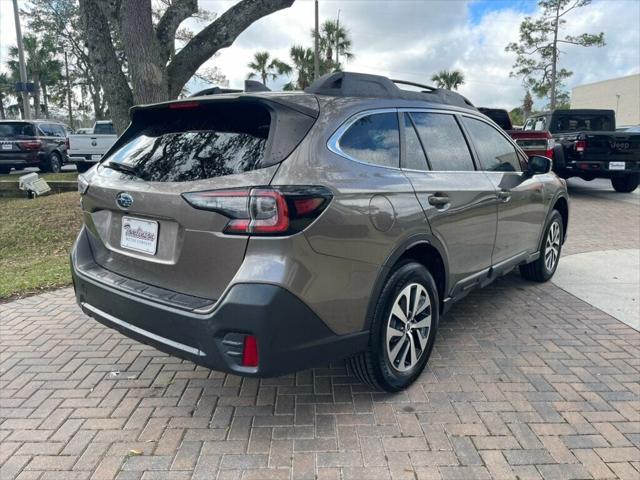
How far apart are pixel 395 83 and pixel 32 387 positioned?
10.0 ft

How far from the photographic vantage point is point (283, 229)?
86.4 inches

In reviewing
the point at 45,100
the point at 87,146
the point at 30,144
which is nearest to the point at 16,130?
the point at 30,144

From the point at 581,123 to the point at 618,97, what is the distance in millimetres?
37398

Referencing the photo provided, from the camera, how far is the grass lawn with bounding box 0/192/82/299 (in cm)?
523

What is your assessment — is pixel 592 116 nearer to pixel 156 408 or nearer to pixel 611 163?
pixel 611 163

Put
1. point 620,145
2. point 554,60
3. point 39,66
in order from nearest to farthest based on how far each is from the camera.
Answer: point 620,145 < point 554,60 < point 39,66

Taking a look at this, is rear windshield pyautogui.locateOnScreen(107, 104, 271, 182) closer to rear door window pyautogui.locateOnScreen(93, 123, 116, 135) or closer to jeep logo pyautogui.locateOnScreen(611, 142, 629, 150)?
jeep logo pyautogui.locateOnScreen(611, 142, 629, 150)

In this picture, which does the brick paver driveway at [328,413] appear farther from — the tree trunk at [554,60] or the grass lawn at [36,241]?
the tree trunk at [554,60]

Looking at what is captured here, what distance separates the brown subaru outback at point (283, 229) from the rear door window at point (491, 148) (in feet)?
1.52

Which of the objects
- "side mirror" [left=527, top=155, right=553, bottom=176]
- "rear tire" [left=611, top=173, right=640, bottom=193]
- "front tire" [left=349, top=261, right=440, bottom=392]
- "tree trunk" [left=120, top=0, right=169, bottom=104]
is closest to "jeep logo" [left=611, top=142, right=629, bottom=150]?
"rear tire" [left=611, top=173, right=640, bottom=193]

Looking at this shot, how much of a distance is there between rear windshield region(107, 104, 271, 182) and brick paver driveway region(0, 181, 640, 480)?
53.5 inches

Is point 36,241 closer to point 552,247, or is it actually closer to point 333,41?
point 552,247

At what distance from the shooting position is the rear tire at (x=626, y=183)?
12.1m

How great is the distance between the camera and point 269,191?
219 cm
